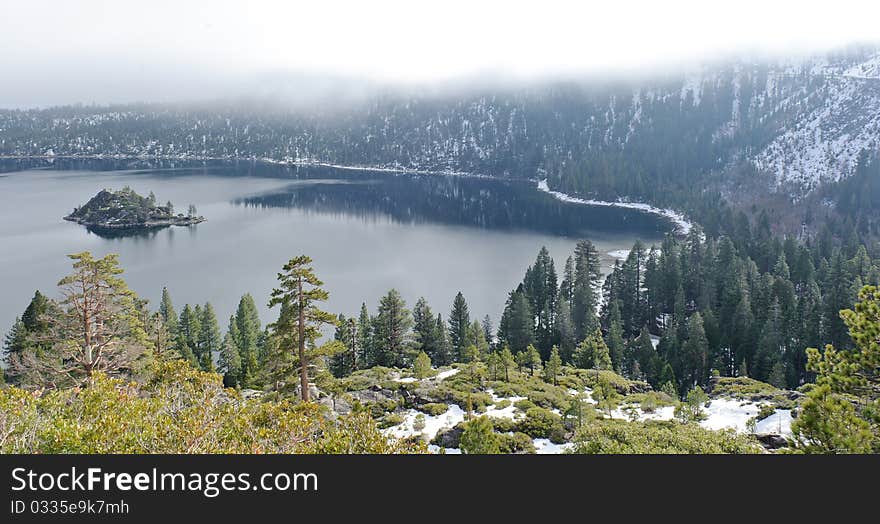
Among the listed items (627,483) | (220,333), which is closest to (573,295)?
(220,333)

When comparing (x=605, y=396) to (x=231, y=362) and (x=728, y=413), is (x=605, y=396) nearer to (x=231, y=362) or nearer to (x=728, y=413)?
(x=728, y=413)

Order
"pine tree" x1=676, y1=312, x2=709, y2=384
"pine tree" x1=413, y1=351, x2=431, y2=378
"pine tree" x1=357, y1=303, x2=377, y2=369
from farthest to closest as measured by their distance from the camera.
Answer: "pine tree" x1=357, y1=303, x2=377, y2=369 → "pine tree" x1=676, y1=312, x2=709, y2=384 → "pine tree" x1=413, y1=351, x2=431, y2=378

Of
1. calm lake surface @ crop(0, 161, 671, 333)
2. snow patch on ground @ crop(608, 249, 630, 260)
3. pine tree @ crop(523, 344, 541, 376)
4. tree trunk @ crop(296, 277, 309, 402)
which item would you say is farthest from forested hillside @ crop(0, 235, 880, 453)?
snow patch on ground @ crop(608, 249, 630, 260)

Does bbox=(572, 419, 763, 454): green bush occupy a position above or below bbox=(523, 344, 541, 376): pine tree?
above

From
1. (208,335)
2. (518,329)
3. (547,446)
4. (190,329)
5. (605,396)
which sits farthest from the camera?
(518,329)

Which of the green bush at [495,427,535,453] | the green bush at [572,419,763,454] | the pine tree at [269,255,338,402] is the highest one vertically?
the pine tree at [269,255,338,402]

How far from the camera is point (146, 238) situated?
18075cm

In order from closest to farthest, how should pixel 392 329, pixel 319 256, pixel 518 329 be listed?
1. pixel 392 329
2. pixel 518 329
3. pixel 319 256

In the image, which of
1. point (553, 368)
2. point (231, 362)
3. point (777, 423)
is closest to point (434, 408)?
point (553, 368)

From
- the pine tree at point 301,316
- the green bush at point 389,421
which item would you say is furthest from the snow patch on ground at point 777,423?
the pine tree at point 301,316

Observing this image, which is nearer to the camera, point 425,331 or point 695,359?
point 695,359

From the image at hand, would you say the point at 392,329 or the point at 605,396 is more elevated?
the point at 605,396

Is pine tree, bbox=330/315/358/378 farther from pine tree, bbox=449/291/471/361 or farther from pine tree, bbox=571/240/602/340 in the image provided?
pine tree, bbox=571/240/602/340

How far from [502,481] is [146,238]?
630 ft
